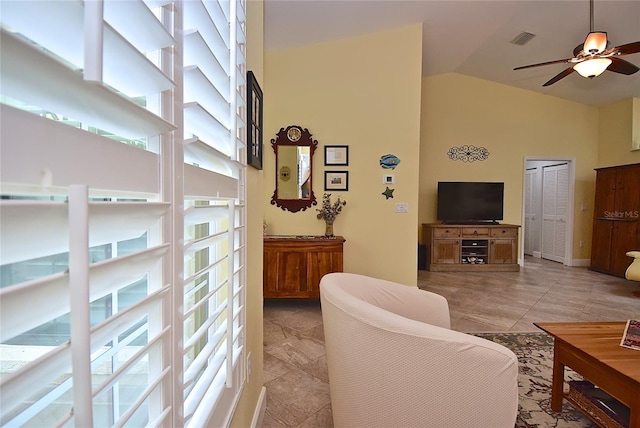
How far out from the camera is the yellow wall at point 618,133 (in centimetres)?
559

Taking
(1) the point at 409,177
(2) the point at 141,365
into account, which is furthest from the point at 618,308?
(2) the point at 141,365

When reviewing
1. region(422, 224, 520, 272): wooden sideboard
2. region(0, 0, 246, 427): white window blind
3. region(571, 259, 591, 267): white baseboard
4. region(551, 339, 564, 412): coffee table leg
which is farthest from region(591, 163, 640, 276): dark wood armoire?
region(0, 0, 246, 427): white window blind

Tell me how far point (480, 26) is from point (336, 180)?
2760 mm

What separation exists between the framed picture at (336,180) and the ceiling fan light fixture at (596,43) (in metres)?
2.72

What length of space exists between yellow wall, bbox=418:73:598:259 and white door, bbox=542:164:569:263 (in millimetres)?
765

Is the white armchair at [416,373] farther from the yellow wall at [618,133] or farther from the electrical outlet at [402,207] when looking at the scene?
the yellow wall at [618,133]

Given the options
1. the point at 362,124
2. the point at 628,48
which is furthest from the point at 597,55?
the point at 362,124

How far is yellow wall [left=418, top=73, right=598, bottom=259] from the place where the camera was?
20.3 ft

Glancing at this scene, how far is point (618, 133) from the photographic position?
5867 millimetres

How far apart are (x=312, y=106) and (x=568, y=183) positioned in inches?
228

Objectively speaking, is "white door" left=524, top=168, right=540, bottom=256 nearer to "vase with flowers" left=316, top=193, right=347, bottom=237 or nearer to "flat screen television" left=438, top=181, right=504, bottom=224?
"flat screen television" left=438, top=181, right=504, bottom=224

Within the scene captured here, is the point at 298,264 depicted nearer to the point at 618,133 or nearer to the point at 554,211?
the point at 554,211

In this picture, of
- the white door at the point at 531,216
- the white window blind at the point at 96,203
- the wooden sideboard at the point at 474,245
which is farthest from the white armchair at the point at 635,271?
the white window blind at the point at 96,203

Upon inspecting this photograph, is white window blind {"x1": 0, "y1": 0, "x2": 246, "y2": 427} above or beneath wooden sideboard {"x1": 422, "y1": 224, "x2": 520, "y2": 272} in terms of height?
above
